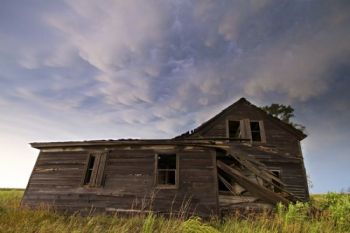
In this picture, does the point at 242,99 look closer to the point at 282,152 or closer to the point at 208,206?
the point at 282,152

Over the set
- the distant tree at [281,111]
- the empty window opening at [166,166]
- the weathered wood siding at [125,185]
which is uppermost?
the distant tree at [281,111]

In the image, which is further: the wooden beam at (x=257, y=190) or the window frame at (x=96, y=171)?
the window frame at (x=96, y=171)

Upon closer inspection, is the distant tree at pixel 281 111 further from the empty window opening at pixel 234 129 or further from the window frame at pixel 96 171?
the window frame at pixel 96 171

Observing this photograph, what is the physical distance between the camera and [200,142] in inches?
465

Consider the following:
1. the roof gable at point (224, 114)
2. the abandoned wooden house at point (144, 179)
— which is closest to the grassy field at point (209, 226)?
the abandoned wooden house at point (144, 179)

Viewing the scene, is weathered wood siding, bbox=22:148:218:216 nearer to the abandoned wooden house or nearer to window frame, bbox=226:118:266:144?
the abandoned wooden house

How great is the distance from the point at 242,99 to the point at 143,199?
10.8 metres

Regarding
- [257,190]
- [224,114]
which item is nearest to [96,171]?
[257,190]

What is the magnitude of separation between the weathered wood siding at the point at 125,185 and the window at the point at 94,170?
0.66ft

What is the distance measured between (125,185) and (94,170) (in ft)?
5.88

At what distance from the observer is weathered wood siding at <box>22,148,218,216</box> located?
36.2 ft

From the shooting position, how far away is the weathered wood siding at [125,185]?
11039 millimetres

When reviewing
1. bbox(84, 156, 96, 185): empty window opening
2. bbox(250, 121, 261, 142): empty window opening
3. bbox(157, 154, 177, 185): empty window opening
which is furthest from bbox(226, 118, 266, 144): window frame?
bbox(84, 156, 96, 185): empty window opening

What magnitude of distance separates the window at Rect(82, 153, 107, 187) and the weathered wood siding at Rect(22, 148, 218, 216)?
202 millimetres
